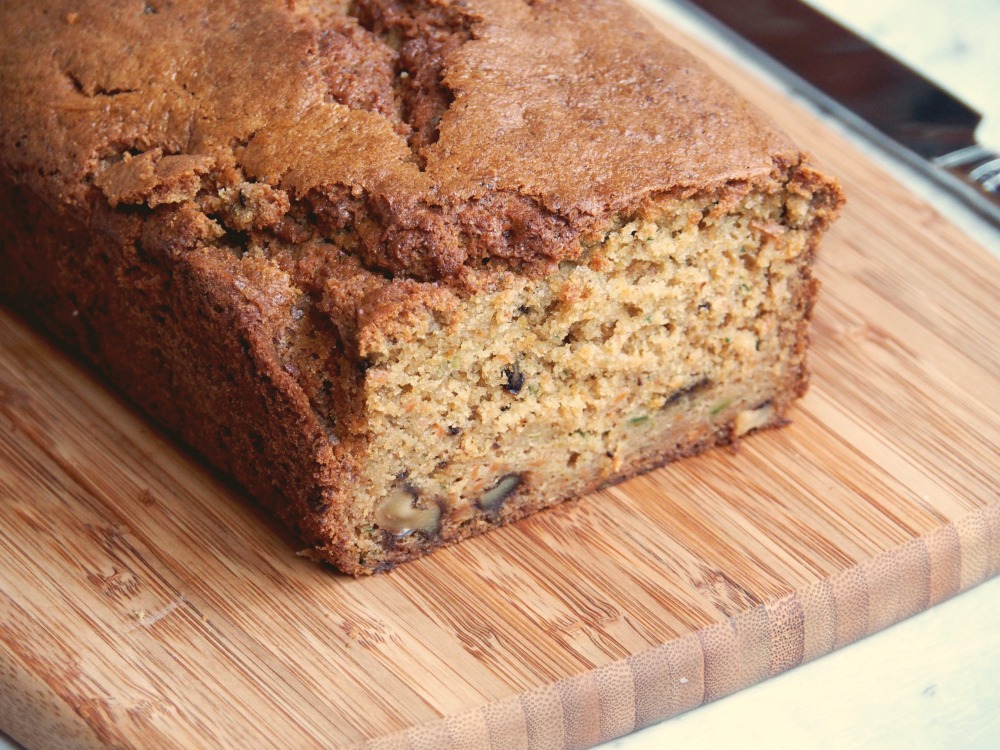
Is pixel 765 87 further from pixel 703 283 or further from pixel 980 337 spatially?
pixel 703 283

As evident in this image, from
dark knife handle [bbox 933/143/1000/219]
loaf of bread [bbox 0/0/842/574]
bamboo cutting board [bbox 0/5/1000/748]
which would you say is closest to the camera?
bamboo cutting board [bbox 0/5/1000/748]

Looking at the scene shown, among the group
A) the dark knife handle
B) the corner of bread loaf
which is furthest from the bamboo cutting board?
the dark knife handle

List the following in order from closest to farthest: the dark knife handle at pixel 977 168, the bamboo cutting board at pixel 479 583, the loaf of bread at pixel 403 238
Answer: the bamboo cutting board at pixel 479 583 < the loaf of bread at pixel 403 238 < the dark knife handle at pixel 977 168

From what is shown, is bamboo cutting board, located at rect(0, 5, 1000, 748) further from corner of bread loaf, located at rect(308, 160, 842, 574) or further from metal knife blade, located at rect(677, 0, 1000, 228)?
metal knife blade, located at rect(677, 0, 1000, 228)

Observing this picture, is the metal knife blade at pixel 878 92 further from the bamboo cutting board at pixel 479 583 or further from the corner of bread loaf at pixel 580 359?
the corner of bread loaf at pixel 580 359

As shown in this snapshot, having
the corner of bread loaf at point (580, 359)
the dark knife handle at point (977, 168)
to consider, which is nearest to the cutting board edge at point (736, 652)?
the corner of bread loaf at point (580, 359)

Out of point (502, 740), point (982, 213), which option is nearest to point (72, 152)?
point (502, 740)
